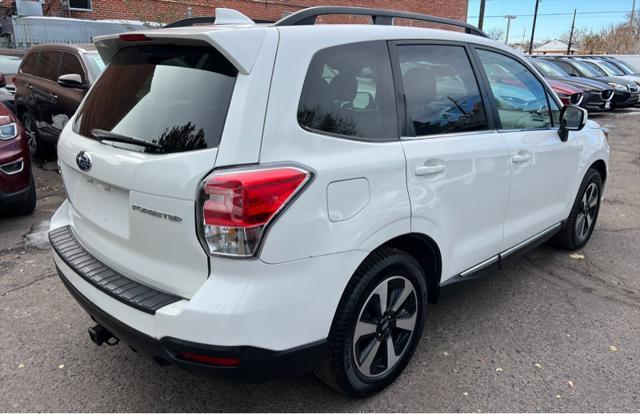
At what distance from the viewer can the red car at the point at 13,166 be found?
15.5 feet

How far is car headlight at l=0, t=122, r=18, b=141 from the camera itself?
4.86m

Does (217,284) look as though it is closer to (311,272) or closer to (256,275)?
(256,275)

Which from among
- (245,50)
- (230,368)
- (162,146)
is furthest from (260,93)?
(230,368)

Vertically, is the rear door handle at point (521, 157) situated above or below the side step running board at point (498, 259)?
above

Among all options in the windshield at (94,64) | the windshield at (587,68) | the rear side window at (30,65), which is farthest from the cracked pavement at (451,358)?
the windshield at (587,68)

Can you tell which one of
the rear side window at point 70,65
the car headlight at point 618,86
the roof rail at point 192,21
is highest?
the roof rail at point 192,21

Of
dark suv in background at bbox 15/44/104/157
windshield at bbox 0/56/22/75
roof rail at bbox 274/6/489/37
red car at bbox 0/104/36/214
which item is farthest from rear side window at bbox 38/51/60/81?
roof rail at bbox 274/6/489/37

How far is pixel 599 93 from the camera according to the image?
14.0 metres

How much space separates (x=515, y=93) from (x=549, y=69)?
12.8 metres

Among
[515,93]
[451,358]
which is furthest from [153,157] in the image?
[515,93]

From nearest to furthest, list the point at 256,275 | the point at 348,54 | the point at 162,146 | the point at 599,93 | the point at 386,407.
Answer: the point at 256,275 < the point at 162,146 < the point at 348,54 < the point at 386,407 < the point at 599,93

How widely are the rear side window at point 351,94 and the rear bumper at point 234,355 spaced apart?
3.05 feet

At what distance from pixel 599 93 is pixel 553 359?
43.7 ft

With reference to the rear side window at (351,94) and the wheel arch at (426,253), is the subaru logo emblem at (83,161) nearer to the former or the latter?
the rear side window at (351,94)
